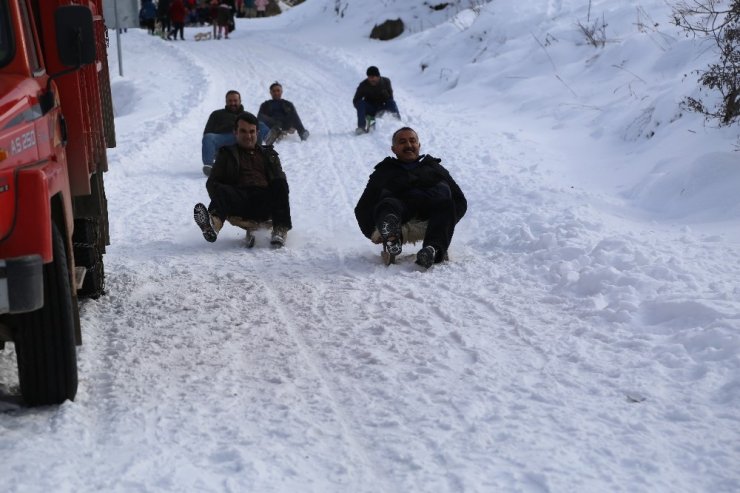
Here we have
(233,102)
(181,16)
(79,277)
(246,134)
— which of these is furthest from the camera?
(181,16)

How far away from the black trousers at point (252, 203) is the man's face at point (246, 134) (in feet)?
1.33

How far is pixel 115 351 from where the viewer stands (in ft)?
17.2

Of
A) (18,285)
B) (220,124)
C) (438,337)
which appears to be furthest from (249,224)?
(18,285)

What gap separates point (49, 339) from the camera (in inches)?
165

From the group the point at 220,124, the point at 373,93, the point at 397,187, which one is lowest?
the point at 373,93

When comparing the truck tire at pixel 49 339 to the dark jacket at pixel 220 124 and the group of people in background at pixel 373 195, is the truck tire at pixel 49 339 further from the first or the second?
the dark jacket at pixel 220 124

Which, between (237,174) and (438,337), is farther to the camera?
(237,174)

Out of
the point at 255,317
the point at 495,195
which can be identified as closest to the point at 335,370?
the point at 255,317

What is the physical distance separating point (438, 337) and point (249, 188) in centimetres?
347

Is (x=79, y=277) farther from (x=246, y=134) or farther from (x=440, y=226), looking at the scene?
(x=246, y=134)

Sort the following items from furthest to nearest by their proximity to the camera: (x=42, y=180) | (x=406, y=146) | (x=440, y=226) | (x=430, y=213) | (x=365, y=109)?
(x=365, y=109) → (x=406, y=146) → (x=430, y=213) → (x=440, y=226) → (x=42, y=180)

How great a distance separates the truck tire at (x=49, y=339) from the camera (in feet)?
13.7

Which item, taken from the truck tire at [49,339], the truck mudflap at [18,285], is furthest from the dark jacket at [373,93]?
the truck mudflap at [18,285]

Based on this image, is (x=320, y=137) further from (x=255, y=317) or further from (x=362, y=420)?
(x=362, y=420)
